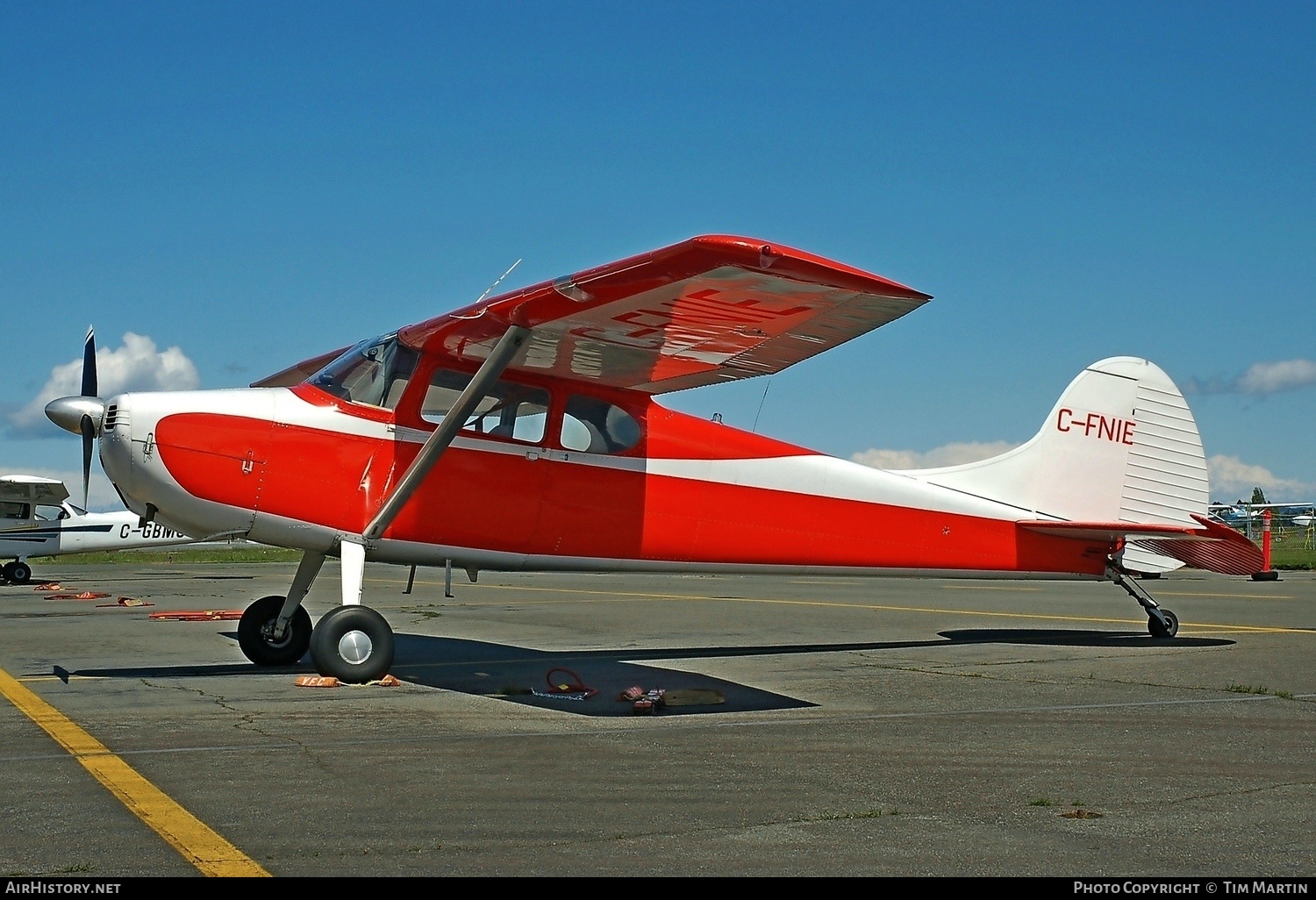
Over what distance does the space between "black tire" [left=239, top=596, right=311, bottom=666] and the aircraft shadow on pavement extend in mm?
126

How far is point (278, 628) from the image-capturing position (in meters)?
10.2

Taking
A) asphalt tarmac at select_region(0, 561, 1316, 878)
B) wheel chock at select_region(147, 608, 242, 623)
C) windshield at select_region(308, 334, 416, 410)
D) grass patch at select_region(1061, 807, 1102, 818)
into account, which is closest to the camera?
asphalt tarmac at select_region(0, 561, 1316, 878)

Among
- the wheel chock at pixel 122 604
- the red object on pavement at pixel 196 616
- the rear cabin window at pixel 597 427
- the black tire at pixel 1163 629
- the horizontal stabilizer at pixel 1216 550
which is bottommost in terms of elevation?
the wheel chock at pixel 122 604

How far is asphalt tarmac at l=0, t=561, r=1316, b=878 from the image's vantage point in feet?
13.7

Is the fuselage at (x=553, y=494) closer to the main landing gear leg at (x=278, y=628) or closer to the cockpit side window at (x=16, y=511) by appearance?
the main landing gear leg at (x=278, y=628)

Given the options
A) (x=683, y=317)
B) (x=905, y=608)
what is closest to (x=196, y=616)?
(x=683, y=317)

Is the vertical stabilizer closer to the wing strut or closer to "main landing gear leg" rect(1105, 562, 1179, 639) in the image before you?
"main landing gear leg" rect(1105, 562, 1179, 639)

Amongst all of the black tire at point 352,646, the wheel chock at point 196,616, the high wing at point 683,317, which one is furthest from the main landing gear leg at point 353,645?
the wheel chock at point 196,616

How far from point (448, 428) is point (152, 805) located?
454 centimetres

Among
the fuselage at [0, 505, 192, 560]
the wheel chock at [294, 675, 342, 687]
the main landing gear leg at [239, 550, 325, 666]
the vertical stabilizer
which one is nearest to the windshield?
the main landing gear leg at [239, 550, 325, 666]

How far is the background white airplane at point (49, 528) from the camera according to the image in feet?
98.4

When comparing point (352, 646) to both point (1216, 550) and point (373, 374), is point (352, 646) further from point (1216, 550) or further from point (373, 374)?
point (1216, 550)

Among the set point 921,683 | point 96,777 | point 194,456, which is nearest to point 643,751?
point 96,777

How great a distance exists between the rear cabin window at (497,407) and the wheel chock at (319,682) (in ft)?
7.13
